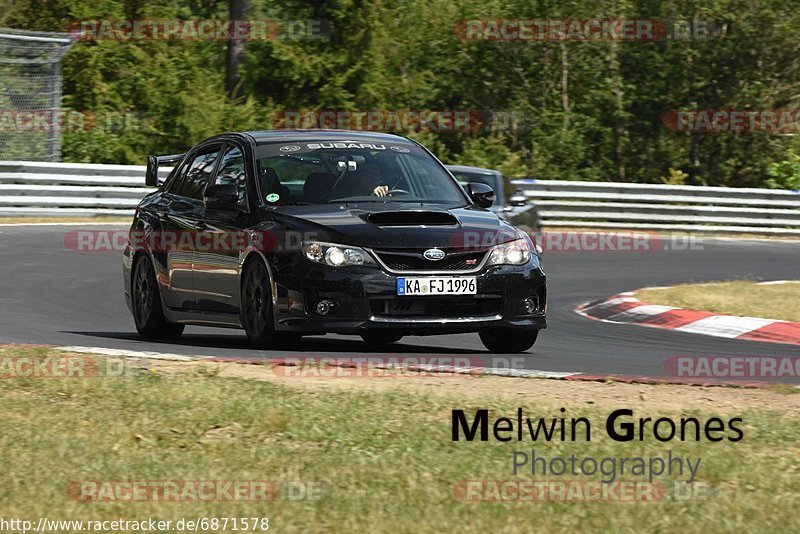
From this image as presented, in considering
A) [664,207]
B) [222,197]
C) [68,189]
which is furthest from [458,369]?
[664,207]

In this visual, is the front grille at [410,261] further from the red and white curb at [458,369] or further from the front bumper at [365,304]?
the red and white curb at [458,369]

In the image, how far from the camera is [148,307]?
464 inches

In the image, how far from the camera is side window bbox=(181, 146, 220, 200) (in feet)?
37.5

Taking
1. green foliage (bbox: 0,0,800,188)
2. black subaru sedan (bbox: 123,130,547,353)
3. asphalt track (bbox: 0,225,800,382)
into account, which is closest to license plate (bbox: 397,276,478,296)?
black subaru sedan (bbox: 123,130,547,353)

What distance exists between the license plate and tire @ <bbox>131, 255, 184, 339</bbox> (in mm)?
2691

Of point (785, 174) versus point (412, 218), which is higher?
point (412, 218)

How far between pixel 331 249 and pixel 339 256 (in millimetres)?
69

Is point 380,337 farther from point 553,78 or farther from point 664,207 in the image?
point 553,78

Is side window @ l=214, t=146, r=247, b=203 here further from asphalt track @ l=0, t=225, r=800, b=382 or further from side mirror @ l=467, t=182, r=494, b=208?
side mirror @ l=467, t=182, r=494, b=208

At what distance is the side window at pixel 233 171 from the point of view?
10696 mm

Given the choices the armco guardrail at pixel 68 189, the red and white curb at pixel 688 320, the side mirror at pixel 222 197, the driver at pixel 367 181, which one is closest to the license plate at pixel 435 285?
the driver at pixel 367 181

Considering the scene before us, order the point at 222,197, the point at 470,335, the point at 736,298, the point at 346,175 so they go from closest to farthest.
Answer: the point at 222,197 → the point at 346,175 → the point at 470,335 → the point at 736,298

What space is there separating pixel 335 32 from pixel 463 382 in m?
27.8

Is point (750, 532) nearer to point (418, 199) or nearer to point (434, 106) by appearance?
point (418, 199)
